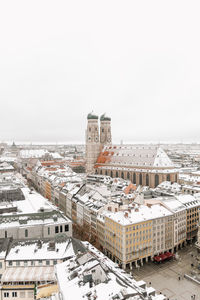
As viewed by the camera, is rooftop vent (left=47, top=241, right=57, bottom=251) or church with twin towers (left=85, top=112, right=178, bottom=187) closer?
rooftop vent (left=47, top=241, right=57, bottom=251)

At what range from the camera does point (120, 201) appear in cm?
7912

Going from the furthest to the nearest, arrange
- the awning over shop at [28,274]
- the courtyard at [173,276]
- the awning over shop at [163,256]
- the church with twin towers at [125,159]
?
the church with twin towers at [125,159], the awning over shop at [163,256], the courtyard at [173,276], the awning over shop at [28,274]

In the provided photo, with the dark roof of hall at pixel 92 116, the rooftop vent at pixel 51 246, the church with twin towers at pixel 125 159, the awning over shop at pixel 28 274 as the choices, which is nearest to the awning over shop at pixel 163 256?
the rooftop vent at pixel 51 246

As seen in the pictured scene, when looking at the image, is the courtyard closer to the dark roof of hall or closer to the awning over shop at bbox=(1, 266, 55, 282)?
the awning over shop at bbox=(1, 266, 55, 282)

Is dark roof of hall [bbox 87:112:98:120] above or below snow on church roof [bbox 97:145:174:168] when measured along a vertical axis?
above

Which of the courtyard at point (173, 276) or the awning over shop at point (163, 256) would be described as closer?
the courtyard at point (173, 276)

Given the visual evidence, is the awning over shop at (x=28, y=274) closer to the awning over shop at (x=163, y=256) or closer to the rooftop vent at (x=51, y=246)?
the rooftop vent at (x=51, y=246)

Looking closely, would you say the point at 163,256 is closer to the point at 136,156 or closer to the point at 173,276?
the point at 173,276

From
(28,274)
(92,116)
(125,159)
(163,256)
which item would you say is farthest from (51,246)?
(92,116)

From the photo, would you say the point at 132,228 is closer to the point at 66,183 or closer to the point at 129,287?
the point at 129,287

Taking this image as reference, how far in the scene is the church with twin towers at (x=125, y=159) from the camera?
408 ft

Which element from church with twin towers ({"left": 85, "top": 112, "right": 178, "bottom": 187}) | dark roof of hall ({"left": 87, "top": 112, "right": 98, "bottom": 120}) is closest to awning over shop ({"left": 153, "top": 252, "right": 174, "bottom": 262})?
church with twin towers ({"left": 85, "top": 112, "right": 178, "bottom": 187})

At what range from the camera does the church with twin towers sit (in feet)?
408

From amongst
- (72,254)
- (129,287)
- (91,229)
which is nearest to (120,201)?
(91,229)
